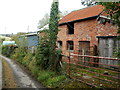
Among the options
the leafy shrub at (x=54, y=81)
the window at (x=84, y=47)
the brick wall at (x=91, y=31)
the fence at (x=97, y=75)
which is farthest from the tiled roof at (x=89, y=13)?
the leafy shrub at (x=54, y=81)

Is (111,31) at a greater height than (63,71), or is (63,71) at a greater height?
(111,31)

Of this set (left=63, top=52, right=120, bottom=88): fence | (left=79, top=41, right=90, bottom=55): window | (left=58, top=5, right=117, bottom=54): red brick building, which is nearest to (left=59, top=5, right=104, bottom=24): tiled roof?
(left=58, top=5, right=117, bottom=54): red brick building

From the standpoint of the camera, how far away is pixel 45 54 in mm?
8586

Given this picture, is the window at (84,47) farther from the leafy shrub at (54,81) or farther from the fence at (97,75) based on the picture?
the leafy shrub at (54,81)

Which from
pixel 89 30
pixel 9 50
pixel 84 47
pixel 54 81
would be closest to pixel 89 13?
pixel 89 30

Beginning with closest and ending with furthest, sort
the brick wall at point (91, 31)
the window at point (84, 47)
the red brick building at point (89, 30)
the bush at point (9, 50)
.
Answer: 1. the brick wall at point (91, 31)
2. the red brick building at point (89, 30)
3. the window at point (84, 47)
4. the bush at point (9, 50)

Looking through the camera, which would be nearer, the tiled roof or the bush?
the tiled roof

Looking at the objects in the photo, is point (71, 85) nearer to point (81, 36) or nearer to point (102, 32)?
point (102, 32)

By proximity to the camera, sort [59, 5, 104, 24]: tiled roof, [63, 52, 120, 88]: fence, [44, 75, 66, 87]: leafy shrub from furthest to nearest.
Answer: [59, 5, 104, 24]: tiled roof
[44, 75, 66, 87]: leafy shrub
[63, 52, 120, 88]: fence

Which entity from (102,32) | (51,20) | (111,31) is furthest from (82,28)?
(51,20)

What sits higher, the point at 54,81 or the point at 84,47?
the point at 84,47

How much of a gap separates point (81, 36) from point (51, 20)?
4.19 metres

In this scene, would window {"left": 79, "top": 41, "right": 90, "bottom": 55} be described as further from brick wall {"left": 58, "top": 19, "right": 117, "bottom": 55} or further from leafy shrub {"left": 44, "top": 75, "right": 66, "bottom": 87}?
leafy shrub {"left": 44, "top": 75, "right": 66, "bottom": 87}

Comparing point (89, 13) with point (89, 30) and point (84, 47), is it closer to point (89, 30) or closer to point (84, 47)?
point (89, 30)
